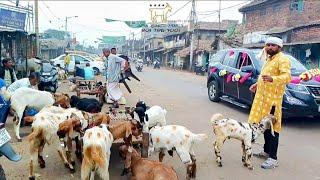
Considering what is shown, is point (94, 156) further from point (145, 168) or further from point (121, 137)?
point (121, 137)

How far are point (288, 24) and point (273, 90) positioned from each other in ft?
76.3

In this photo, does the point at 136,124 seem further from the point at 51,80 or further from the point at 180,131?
the point at 51,80

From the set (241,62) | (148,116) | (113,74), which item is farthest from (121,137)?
(241,62)

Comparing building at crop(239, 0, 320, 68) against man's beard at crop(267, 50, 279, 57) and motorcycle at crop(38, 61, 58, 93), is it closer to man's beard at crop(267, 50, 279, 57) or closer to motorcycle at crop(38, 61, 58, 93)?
man's beard at crop(267, 50, 279, 57)

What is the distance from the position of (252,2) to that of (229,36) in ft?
12.2

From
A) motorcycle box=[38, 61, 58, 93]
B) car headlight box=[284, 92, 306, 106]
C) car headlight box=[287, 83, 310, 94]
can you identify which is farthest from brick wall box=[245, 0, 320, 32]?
motorcycle box=[38, 61, 58, 93]

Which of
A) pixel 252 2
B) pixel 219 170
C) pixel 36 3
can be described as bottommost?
pixel 219 170

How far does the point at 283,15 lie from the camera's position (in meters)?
26.7

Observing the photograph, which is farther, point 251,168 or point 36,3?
point 36,3

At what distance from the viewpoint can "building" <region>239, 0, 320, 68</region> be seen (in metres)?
18.9

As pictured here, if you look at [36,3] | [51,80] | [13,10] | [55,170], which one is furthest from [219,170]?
[36,3]

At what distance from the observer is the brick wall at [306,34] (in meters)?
18.8

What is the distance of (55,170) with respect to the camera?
16.5 feet

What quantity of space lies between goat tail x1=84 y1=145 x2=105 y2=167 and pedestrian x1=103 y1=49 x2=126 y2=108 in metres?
5.89
